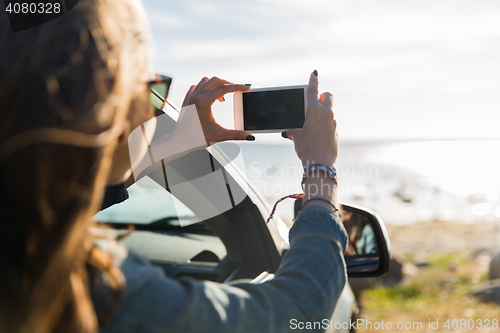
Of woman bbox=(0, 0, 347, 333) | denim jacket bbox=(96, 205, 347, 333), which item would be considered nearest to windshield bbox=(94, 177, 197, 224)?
denim jacket bbox=(96, 205, 347, 333)

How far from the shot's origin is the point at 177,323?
0.73 meters

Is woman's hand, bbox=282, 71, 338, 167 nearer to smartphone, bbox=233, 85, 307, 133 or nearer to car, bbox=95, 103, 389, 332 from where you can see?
smartphone, bbox=233, 85, 307, 133

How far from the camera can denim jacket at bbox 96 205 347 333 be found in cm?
72

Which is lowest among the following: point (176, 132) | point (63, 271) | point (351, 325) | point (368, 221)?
point (351, 325)

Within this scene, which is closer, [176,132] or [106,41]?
[106,41]

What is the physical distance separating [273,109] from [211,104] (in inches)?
12.6

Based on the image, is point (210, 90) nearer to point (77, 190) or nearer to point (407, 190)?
point (77, 190)

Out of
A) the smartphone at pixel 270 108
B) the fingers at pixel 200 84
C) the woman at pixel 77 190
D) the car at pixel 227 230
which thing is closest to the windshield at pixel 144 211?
the car at pixel 227 230

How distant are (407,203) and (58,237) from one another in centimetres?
2861

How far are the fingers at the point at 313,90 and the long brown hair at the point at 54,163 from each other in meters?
0.77

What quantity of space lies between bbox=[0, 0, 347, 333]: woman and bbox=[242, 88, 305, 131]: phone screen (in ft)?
2.94

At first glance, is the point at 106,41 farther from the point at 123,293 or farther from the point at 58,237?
the point at 123,293

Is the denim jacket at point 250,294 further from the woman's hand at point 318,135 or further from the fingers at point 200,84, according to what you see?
the fingers at point 200,84

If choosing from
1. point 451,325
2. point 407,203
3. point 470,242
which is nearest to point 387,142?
point 407,203
